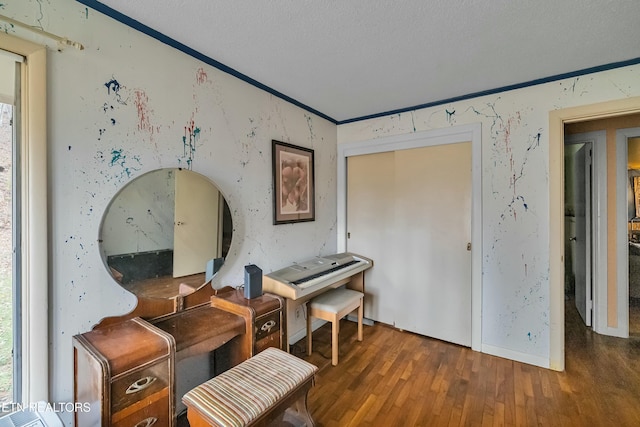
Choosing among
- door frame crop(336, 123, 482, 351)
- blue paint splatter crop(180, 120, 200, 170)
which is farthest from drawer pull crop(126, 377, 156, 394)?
door frame crop(336, 123, 482, 351)

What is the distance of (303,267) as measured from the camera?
2.48 metres

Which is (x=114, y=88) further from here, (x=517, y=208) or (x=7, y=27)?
(x=517, y=208)

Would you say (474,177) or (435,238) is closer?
(474,177)

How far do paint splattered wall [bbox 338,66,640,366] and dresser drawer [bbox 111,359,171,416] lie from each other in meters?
2.48

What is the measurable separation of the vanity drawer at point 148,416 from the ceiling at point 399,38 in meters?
1.86

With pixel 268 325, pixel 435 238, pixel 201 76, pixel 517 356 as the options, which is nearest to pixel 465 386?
pixel 517 356

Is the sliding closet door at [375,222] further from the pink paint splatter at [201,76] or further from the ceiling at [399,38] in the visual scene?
the pink paint splatter at [201,76]

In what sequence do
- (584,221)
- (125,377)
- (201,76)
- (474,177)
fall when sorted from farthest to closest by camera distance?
(584,221) → (474,177) → (201,76) → (125,377)

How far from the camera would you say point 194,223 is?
179 centimetres

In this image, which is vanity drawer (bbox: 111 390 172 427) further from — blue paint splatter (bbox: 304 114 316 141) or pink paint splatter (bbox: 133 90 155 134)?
blue paint splatter (bbox: 304 114 316 141)

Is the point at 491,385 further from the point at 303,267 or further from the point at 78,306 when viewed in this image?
the point at 78,306

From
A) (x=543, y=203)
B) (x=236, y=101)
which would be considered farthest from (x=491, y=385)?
(x=236, y=101)

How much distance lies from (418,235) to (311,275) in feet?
3.89

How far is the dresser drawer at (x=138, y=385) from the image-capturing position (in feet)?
3.57
